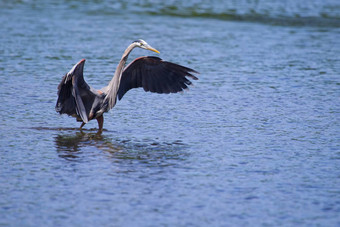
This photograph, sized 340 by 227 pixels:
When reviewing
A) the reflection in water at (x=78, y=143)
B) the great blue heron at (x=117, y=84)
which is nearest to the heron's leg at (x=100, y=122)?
the great blue heron at (x=117, y=84)

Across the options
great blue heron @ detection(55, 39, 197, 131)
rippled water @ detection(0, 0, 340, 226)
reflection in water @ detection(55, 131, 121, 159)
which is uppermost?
great blue heron @ detection(55, 39, 197, 131)

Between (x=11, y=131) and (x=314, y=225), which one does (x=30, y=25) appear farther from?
(x=314, y=225)

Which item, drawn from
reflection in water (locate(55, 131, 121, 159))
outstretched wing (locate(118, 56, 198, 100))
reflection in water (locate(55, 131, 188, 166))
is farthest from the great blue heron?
reflection in water (locate(55, 131, 188, 166))

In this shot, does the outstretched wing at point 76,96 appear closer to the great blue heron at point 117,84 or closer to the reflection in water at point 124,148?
the great blue heron at point 117,84

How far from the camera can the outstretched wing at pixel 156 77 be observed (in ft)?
37.3

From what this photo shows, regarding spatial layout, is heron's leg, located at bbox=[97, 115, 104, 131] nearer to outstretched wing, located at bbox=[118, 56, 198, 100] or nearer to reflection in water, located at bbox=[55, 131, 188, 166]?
reflection in water, located at bbox=[55, 131, 188, 166]

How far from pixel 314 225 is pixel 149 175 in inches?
98.0

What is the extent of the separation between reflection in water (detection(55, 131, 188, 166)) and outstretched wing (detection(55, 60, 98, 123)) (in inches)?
15.8

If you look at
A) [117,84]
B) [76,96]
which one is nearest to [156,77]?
[117,84]

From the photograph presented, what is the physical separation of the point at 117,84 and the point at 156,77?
86 centimetres

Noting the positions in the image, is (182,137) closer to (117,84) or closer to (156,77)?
(156,77)

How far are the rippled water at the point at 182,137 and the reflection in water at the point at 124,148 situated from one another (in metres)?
0.03

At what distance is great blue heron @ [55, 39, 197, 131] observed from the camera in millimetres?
Result: 10570

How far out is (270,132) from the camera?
36.6 feet
